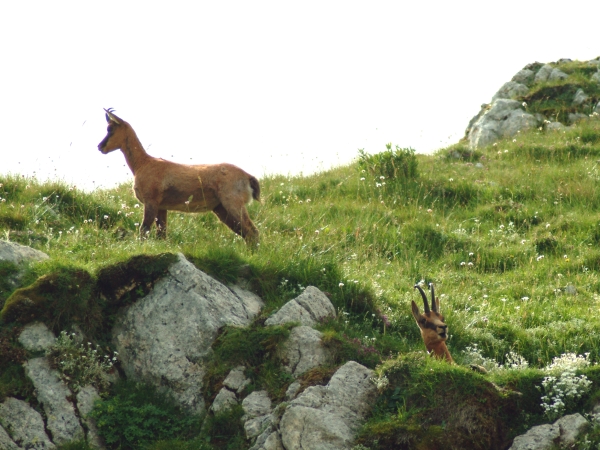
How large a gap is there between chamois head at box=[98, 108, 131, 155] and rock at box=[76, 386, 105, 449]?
4982 mm

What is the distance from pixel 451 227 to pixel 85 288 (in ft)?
25.2

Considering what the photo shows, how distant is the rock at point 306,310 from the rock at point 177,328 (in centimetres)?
44

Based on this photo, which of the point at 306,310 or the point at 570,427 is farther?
the point at 306,310

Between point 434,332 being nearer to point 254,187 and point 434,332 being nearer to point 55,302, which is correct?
point 55,302

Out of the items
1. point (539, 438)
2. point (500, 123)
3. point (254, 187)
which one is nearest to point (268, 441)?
point (539, 438)

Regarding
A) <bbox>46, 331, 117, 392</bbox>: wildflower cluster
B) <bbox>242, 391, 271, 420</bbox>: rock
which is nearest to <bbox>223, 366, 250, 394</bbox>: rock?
<bbox>242, 391, 271, 420</bbox>: rock

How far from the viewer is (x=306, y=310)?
8.62 meters

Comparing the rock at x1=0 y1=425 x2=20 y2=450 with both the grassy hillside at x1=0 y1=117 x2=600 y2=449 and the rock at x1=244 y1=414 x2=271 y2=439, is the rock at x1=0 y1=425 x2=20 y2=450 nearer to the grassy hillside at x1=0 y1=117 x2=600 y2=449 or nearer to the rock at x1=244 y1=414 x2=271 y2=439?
the grassy hillside at x1=0 y1=117 x2=600 y2=449

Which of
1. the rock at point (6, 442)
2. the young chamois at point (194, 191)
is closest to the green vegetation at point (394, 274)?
the young chamois at point (194, 191)

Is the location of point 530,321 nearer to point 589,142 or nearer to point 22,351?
point 22,351

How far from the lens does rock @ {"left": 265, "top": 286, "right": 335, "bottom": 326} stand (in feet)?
27.6

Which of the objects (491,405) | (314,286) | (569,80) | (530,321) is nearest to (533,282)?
(530,321)

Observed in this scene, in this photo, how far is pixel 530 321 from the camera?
33.9 feet

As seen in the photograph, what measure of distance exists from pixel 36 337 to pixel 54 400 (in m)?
0.80
